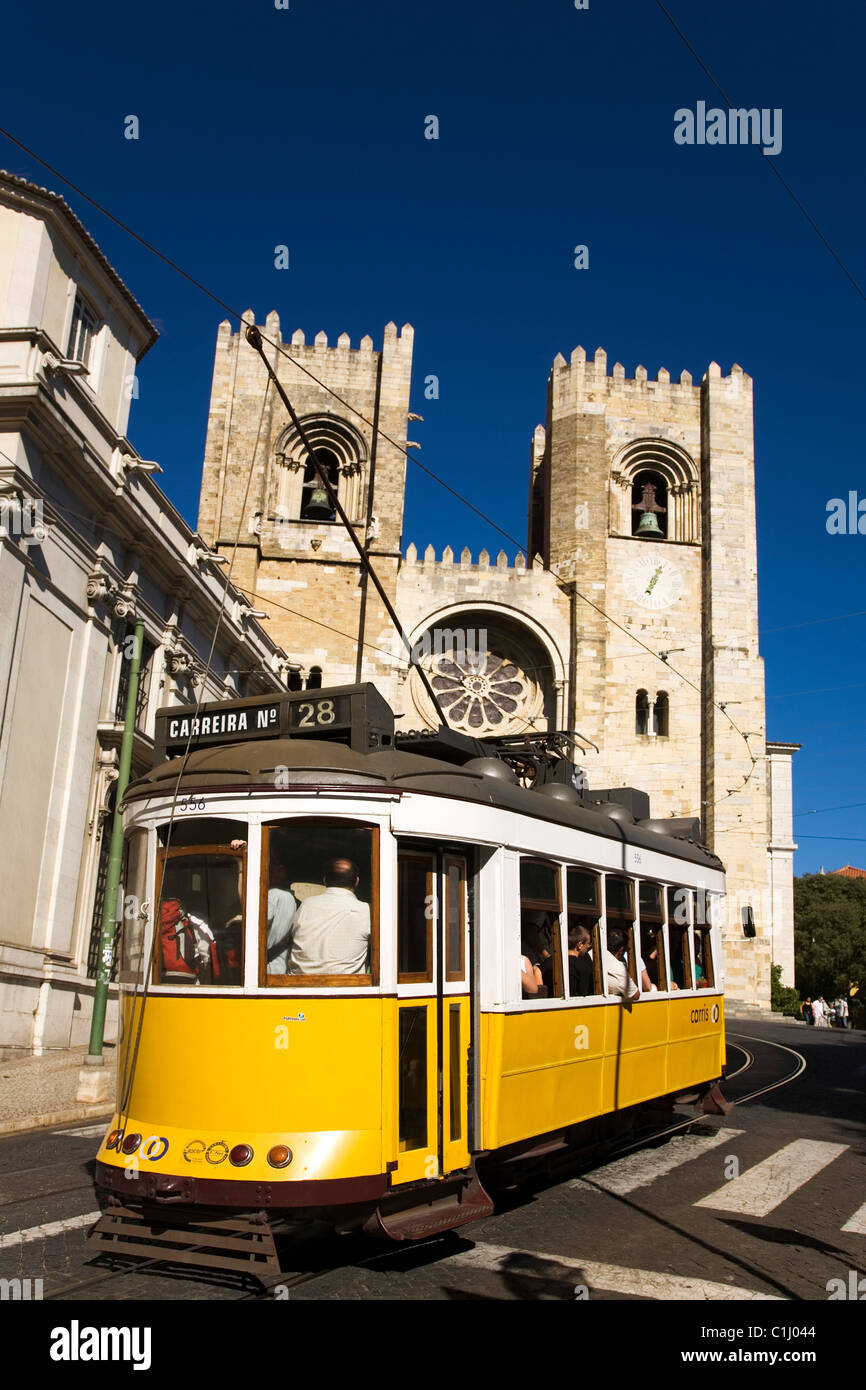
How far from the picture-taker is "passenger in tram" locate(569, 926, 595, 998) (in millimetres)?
6695

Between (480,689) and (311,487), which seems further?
(480,689)

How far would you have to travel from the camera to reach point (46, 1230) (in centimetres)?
553

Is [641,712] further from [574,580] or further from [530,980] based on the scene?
[530,980]

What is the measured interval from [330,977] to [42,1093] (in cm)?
761

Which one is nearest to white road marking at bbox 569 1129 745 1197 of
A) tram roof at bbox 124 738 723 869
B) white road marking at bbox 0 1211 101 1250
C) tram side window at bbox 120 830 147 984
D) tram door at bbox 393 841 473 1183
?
tram door at bbox 393 841 473 1183

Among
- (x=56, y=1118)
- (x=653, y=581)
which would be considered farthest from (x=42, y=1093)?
(x=653, y=581)

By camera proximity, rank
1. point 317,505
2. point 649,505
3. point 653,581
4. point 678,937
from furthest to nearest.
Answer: point 649,505, point 653,581, point 317,505, point 678,937

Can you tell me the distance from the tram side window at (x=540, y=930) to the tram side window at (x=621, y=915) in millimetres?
853

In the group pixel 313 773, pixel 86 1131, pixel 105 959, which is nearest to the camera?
pixel 313 773

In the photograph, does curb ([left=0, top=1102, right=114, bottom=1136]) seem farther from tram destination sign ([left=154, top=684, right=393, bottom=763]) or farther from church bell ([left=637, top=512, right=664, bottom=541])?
church bell ([left=637, top=512, right=664, bottom=541])
